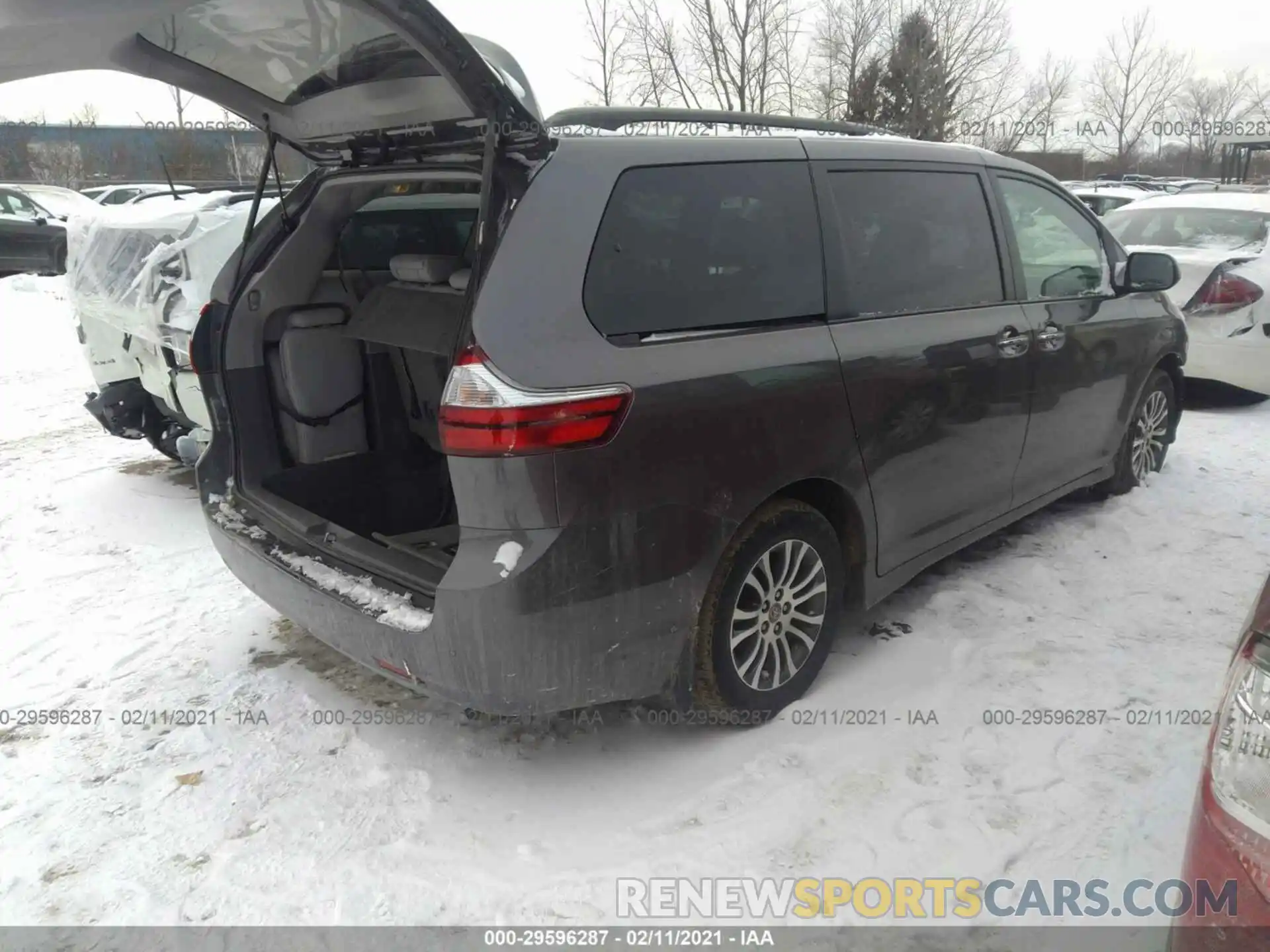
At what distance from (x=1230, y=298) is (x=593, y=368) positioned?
6.50 metres

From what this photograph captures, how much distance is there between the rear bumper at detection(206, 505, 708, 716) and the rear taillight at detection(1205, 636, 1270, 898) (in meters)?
1.37

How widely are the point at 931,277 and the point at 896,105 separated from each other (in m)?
24.1

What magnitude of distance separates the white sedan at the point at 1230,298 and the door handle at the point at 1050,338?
376cm

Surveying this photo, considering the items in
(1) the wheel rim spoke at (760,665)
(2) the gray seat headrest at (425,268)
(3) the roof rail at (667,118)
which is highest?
(3) the roof rail at (667,118)

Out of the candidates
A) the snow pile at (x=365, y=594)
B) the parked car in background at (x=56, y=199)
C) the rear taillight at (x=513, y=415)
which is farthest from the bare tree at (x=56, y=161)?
the rear taillight at (x=513, y=415)

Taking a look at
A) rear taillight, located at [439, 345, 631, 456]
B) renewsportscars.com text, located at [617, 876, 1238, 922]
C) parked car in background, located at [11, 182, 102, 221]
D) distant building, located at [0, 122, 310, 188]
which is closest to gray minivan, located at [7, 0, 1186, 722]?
rear taillight, located at [439, 345, 631, 456]

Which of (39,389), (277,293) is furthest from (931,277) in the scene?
(39,389)

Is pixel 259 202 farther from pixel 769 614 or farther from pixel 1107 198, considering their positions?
pixel 1107 198

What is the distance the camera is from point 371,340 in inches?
138

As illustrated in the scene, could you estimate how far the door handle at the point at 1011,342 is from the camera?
364 centimetres

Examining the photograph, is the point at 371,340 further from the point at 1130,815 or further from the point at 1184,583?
the point at 1184,583

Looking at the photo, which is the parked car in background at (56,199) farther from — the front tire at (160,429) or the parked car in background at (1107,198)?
the parked car in background at (1107,198)

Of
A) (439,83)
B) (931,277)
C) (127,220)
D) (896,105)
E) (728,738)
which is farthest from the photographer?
(896,105)

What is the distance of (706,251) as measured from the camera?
2748 mm
